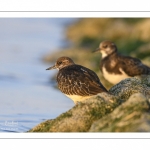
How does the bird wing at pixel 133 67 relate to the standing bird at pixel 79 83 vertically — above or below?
above

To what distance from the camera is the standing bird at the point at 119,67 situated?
995cm

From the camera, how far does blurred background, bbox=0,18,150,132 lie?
343 inches

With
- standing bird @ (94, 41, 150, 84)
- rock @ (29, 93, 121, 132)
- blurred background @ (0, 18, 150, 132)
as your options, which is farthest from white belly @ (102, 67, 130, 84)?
rock @ (29, 93, 121, 132)

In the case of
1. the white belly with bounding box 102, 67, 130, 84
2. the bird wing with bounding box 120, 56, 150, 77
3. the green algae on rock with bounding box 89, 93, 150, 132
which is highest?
the bird wing with bounding box 120, 56, 150, 77

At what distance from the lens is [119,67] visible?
1019cm

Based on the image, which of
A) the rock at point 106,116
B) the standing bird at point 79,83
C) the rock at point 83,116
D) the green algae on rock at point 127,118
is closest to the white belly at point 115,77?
the standing bird at point 79,83

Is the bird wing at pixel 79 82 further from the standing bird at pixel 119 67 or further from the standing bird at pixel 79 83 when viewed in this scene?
the standing bird at pixel 119 67

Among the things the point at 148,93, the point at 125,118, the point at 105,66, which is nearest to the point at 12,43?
the point at 105,66

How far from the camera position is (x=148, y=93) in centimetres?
754

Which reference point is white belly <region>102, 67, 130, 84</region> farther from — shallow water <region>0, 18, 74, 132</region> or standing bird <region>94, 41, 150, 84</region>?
shallow water <region>0, 18, 74, 132</region>
